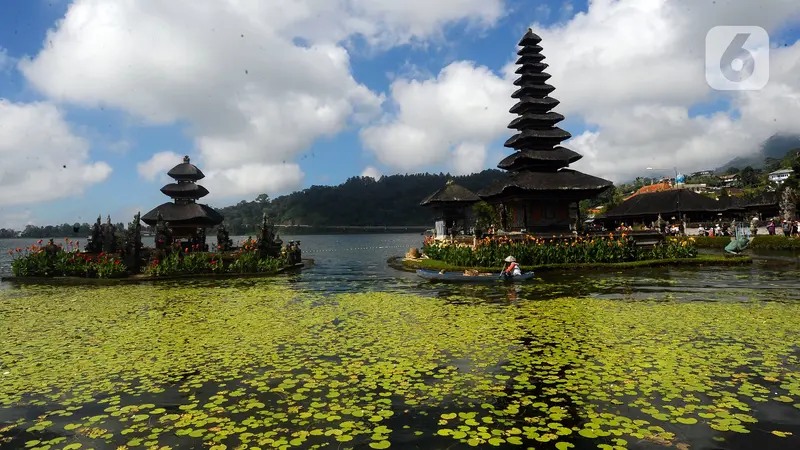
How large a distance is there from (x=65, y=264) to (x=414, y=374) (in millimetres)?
28604

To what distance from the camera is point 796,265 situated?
26125mm

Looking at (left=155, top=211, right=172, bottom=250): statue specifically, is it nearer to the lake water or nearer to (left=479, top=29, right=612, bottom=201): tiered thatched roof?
the lake water

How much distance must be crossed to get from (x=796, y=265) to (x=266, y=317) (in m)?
27.7

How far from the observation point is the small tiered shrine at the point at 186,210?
42.2m

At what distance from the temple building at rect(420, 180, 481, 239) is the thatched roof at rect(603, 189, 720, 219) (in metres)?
28.6

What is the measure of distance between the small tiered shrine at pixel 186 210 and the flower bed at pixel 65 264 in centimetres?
1195

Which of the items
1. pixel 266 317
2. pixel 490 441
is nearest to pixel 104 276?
pixel 266 317

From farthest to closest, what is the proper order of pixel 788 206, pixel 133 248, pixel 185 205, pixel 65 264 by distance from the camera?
pixel 788 206 → pixel 185 205 → pixel 133 248 → pixel 65 264

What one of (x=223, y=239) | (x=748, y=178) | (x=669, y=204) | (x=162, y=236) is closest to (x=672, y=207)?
(x=669, y=204)

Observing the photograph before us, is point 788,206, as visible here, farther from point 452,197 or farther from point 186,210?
point 186,210

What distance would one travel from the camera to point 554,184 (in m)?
35.1

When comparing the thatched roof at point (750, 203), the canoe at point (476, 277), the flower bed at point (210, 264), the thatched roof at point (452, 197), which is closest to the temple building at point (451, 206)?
the thatched roof at point (452, 197)

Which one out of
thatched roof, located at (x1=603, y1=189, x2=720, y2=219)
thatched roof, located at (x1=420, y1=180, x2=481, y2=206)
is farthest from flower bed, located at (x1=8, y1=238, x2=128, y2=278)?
thatched roof, located at (x1=603, y1=189, x2=720, y2=219)

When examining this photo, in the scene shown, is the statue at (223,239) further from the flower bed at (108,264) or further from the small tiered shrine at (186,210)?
the flower bed at (108,264)
